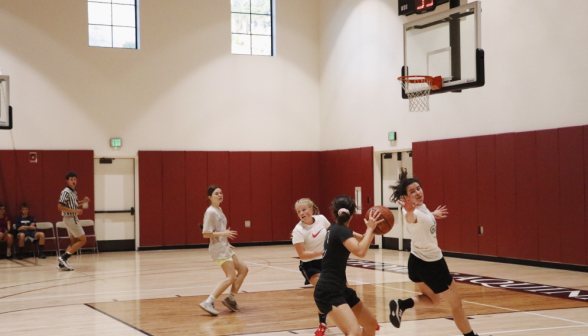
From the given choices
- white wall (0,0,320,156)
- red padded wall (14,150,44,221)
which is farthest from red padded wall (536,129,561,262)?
red padded wall (14,150,44,221)

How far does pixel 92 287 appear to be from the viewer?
35.5 ft

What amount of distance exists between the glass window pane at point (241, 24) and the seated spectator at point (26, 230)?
7.89 meters

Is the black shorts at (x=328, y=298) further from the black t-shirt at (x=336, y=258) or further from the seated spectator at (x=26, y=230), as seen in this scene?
the seated spectator at (x=26, y=230)

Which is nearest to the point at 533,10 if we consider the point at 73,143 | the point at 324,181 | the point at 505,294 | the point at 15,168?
the point at 505,294

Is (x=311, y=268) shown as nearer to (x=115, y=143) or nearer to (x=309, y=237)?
(x=309, y=237)

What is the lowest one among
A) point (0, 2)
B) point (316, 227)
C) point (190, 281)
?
point (190, 281)

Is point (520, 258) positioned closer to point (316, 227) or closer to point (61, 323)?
point (316, 227)

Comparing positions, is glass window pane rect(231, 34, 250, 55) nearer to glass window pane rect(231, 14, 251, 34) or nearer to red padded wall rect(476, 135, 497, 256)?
glass window pane rect(231, 14, 251, 34)

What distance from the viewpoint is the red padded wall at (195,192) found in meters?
18.4

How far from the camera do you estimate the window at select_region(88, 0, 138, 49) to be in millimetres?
17734

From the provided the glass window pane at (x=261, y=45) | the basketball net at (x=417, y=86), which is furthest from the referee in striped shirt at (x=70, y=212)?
the glass window pane at (x=261, y=45)

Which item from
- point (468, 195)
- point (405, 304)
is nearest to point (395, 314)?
point (405, 304)

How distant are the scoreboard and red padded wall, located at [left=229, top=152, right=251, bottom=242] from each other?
→ 7607 mm

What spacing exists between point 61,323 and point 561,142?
911cm
